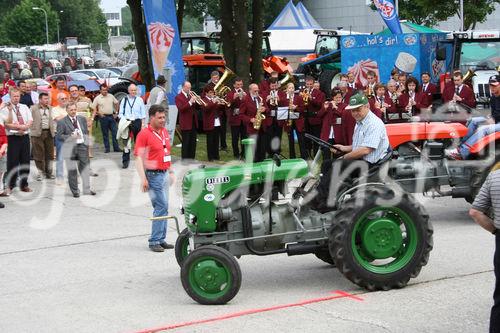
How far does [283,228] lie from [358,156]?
1.10 meters

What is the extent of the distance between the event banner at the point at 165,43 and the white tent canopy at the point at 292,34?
25807 mm

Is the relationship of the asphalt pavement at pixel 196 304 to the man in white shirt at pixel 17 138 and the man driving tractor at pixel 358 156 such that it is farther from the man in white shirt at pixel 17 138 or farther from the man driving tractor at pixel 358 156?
the man in white shirt at pixel 17 138

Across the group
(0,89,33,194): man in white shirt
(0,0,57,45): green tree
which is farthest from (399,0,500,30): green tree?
(0,0,57,45): green tree

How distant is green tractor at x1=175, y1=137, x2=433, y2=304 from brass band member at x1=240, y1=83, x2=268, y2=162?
400 inches

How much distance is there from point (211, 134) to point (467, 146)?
8653mm

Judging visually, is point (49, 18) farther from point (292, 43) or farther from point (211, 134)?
point (211, 134)

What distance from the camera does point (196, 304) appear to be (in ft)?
27.8

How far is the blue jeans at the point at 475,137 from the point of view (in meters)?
12.2

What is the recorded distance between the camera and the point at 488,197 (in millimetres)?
6168

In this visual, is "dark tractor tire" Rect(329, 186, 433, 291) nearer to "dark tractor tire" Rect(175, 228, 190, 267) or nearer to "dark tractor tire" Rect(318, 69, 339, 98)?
"dark tractor tire" Rect(175, 228, 190, 267)

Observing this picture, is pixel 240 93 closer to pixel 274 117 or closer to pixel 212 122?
pixel 212 122

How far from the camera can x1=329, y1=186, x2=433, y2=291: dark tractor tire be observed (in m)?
8.50

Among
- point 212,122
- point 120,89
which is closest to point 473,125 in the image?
point 212,122

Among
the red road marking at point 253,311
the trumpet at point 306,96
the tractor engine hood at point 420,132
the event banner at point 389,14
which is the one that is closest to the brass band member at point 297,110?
the trumpet at point 306,96
